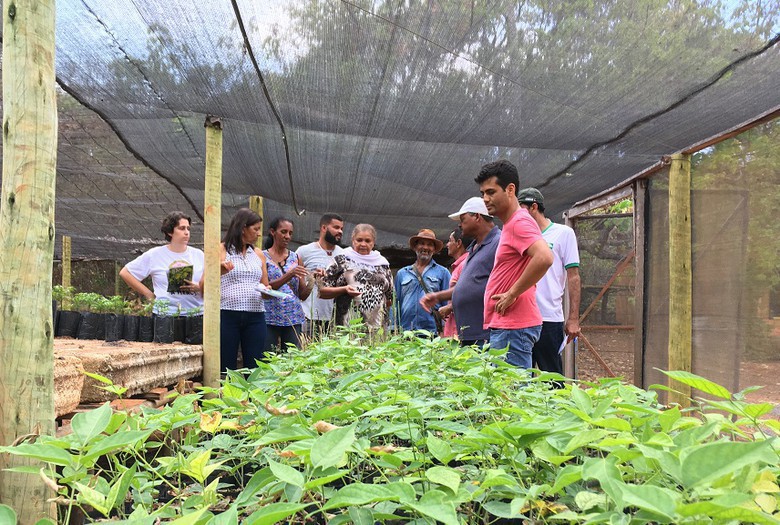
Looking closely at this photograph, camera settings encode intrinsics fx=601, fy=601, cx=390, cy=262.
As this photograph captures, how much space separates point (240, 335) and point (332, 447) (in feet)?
10.6

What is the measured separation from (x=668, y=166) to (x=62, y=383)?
10.6 feet

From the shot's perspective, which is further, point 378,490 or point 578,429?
point 578,429

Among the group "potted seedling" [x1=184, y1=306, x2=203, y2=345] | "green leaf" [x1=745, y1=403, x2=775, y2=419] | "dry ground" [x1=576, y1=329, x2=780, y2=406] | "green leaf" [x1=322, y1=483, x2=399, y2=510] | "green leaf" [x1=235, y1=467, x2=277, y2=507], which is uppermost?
"green leaf" [x1=745, y1=403, x2=775, y2=419]

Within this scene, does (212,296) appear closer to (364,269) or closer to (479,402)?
(364,269)

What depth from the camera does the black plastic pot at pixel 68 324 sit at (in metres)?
3.52

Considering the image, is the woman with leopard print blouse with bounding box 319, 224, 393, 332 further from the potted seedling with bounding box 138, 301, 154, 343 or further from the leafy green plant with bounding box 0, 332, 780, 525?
the leafy green plant with bounding box 0, 332, 780, 525

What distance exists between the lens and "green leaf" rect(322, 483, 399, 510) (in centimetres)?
58

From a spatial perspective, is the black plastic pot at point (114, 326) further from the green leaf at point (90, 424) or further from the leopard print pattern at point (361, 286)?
the green leaf at point (90, 424)

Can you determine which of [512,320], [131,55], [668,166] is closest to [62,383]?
[512,320]

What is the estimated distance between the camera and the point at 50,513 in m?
1.21

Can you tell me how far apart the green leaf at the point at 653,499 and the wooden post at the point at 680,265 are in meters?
3.02

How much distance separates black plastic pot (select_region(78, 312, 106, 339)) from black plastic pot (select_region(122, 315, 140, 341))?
14cm

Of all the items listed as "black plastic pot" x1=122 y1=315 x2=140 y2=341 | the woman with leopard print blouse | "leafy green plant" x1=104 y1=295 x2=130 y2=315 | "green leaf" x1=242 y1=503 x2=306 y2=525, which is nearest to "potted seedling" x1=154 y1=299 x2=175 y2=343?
"black plastic pot" x1=122 y1=315 x2=140 y2=341

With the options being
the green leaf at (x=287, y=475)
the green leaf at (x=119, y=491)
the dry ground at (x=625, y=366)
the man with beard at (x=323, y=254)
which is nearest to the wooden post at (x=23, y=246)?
the green leaf at (x=119, y=491)
